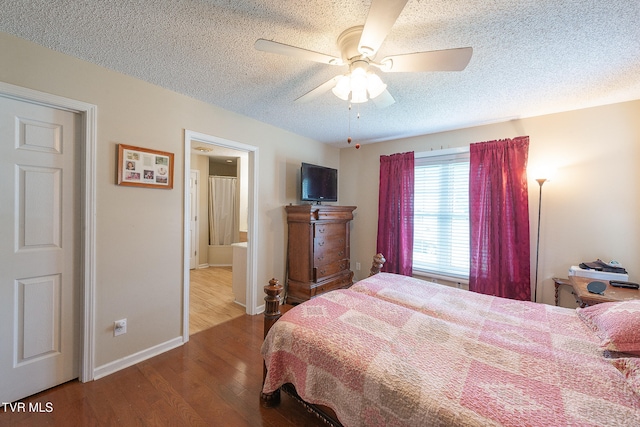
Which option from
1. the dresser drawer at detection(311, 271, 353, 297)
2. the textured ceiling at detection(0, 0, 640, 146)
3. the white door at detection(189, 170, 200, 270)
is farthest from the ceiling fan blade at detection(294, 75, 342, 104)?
the white door at detection(189, 170, 200, 270)

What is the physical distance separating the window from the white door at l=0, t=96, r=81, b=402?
364 centimetres

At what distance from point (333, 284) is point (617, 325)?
264 cm

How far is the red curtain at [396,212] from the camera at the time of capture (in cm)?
351

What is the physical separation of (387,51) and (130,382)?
3.00 metres

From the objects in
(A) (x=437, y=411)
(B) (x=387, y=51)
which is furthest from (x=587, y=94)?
(A) (x=437, y=411)

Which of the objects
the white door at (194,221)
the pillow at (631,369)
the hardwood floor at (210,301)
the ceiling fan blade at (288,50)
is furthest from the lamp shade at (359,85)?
the white door at (194,221)

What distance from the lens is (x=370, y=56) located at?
4.48 ft

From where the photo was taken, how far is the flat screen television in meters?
3.38

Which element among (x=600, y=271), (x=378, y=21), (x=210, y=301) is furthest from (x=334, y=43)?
(x=210, y=301)

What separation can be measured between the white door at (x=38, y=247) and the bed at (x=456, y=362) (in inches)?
59.5

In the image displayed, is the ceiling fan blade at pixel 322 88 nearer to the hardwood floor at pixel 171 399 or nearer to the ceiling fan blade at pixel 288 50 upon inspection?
the ceiling fan blade at pixel 288 50

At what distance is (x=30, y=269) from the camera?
1670mm

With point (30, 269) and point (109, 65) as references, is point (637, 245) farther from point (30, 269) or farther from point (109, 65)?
point (30, 269)

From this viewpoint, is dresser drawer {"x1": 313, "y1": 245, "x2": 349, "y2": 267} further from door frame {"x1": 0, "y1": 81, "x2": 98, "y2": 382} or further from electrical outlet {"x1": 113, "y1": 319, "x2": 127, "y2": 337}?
door frame {"x1": 0, "y1": 81, "x2": 98, "y2": 382}
